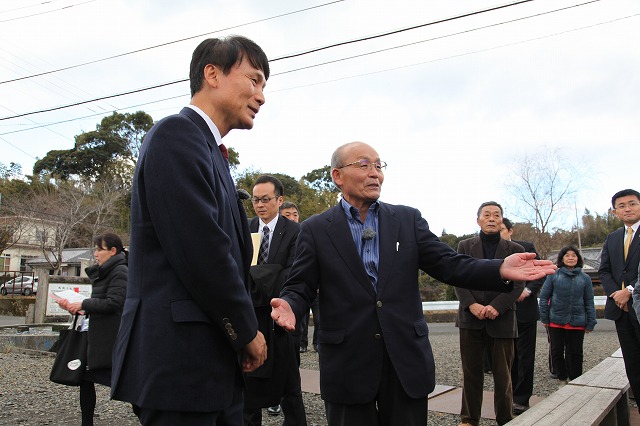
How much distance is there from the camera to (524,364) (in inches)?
210

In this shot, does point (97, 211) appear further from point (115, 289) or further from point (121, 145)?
point (115, 289)

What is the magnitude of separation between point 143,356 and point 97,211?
34361mm

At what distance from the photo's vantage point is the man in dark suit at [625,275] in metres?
4.72

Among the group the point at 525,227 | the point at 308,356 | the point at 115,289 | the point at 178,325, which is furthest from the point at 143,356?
the point at 525,227

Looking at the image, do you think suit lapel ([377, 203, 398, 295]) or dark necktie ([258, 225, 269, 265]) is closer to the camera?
suit lapel ([377, 203, 398, 295])

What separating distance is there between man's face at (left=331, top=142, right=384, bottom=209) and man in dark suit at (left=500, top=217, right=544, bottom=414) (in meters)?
3.03

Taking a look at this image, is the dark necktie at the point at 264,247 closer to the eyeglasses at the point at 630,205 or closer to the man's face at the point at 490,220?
the man's face at the point at 490,220

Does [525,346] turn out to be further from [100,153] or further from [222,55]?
[100,153]

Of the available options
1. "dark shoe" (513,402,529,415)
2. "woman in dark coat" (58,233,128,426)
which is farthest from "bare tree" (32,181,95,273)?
"dark shoe" (513,402,529,415)

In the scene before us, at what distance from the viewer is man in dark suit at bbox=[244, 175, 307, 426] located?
3260 mm

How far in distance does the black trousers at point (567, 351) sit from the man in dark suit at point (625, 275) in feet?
4.68

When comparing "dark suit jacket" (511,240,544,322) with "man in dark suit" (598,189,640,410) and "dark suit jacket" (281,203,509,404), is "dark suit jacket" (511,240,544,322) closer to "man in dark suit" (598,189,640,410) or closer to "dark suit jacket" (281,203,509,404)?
"man in dark suit" (598,189,640,410)

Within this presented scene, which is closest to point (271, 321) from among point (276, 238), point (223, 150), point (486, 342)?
point (223, 150)

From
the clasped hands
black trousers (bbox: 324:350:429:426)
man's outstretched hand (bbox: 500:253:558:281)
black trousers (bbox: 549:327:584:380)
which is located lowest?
black trousers (bbox: 549:327:584:380)
